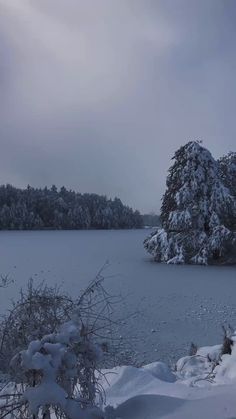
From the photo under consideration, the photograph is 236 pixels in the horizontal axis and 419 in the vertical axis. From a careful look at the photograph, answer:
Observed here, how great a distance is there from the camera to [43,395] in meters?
2.57

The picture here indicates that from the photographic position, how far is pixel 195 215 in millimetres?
22672

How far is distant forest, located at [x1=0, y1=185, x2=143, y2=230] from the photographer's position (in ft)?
273

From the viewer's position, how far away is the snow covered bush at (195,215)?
21.5 m

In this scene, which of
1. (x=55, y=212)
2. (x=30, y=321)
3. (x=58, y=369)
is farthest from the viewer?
(x=55, y=212)

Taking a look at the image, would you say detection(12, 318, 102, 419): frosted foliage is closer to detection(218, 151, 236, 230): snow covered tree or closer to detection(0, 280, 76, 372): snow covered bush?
detection(0, 280, 76, 372): snow covered bush

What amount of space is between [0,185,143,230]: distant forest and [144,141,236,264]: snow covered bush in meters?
62.6

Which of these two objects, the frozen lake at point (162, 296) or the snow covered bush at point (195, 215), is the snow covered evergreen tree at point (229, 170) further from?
the frozen lake at point (162, 296)

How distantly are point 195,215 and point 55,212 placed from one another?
66915 millimetres

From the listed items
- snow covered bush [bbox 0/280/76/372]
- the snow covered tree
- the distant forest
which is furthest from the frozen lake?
the distant forest

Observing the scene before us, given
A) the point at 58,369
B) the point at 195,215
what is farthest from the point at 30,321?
the point at 195,215

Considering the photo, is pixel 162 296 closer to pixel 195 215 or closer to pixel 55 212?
pixel 195 215

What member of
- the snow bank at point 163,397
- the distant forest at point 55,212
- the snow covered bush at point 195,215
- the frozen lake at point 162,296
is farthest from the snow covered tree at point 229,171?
the distant forest at point 55,212

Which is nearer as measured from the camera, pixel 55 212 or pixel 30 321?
pixel 30 321

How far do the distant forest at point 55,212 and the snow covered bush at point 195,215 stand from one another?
62582 mm
